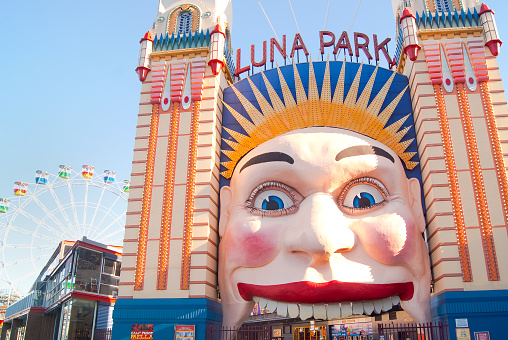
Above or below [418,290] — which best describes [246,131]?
above

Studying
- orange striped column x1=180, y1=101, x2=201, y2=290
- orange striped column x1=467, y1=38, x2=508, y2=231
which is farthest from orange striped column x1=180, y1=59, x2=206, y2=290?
orange striped column x1=467, y1=38, x2=508, y2=231

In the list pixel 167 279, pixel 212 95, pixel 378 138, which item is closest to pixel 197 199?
pixel 167 279

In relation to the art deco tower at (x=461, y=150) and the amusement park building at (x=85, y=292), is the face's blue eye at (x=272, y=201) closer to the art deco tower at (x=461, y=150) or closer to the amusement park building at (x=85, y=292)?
the art deco tower at (x=461, y=150)

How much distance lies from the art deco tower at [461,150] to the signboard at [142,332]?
7.93m

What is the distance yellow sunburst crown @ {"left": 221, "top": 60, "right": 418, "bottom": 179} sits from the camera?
14266 millimetres

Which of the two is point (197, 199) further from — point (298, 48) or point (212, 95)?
point (298, 48)

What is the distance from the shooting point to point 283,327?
103ft

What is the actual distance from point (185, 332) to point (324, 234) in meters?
4.77

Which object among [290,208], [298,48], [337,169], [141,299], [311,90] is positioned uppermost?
[298,48]

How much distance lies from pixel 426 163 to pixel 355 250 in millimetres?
3709

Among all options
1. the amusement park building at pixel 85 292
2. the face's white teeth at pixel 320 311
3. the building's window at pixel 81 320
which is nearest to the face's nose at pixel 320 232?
the face's white teeth at pixel 320 311

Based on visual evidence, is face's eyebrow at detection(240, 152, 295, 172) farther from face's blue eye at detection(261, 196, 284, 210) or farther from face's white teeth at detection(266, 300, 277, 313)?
face's white teeth at detection(266, 300, 277, 313)

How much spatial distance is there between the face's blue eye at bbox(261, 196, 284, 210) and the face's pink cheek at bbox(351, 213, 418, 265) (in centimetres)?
216

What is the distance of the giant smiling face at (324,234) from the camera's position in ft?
39.4
